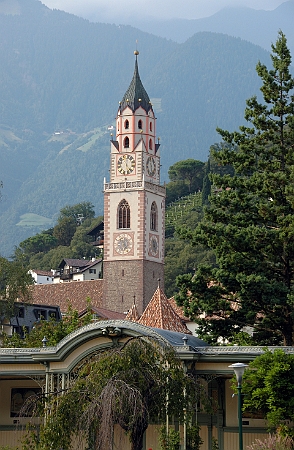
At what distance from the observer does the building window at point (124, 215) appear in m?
103

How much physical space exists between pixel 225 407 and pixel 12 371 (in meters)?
7.29

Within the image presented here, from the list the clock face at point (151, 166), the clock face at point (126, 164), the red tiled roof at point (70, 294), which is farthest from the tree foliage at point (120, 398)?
the red tiled roof at point (70, 294)

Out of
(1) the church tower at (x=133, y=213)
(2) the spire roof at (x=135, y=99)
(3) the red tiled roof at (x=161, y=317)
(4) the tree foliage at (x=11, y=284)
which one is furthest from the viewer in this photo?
(2) the spire roof at (x=135, y=99)

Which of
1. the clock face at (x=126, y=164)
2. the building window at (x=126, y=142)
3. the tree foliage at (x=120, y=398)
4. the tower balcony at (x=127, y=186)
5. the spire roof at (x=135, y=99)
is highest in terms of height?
the spire roof at (x=135, y=99)

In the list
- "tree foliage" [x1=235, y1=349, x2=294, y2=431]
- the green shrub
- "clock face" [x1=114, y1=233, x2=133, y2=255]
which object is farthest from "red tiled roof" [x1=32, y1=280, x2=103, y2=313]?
the green shrub

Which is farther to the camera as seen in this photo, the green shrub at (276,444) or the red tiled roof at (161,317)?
the red tiled roof at (161,317)

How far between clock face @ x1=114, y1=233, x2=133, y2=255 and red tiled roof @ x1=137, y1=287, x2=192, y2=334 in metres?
43.0

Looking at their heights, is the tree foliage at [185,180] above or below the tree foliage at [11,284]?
above

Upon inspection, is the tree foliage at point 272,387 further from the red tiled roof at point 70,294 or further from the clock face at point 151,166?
the red tiled roof at point 70,294

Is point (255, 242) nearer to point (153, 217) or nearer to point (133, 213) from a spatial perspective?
point (133, 213)

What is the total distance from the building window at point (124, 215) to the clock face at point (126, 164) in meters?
2.72

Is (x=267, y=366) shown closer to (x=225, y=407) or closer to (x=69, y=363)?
(x=225, y=407)

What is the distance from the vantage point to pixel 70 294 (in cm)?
11544

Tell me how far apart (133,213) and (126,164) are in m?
4.71
